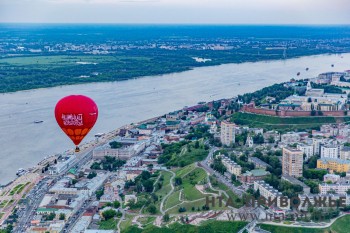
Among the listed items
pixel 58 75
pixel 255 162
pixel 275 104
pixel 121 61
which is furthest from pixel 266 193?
pixel 121 61

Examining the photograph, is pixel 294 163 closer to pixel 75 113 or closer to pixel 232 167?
pixel 232 167

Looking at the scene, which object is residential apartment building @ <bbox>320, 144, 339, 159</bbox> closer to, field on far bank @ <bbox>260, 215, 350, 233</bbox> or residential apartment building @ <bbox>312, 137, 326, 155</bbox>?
residential apartment building @ <bbox>312, 137, 326, 155</bbox>

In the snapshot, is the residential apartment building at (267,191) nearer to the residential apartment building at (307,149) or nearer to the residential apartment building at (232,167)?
the residential apartment building at (232,167)

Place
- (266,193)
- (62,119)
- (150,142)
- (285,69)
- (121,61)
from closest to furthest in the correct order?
(62,119)
(266,193)
(150,142)
(285,69)
(121,61)

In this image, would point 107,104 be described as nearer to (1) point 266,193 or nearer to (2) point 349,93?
(2) point 349,93

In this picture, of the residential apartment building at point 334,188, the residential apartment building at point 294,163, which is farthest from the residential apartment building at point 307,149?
the residential apartment building at point 334,188
